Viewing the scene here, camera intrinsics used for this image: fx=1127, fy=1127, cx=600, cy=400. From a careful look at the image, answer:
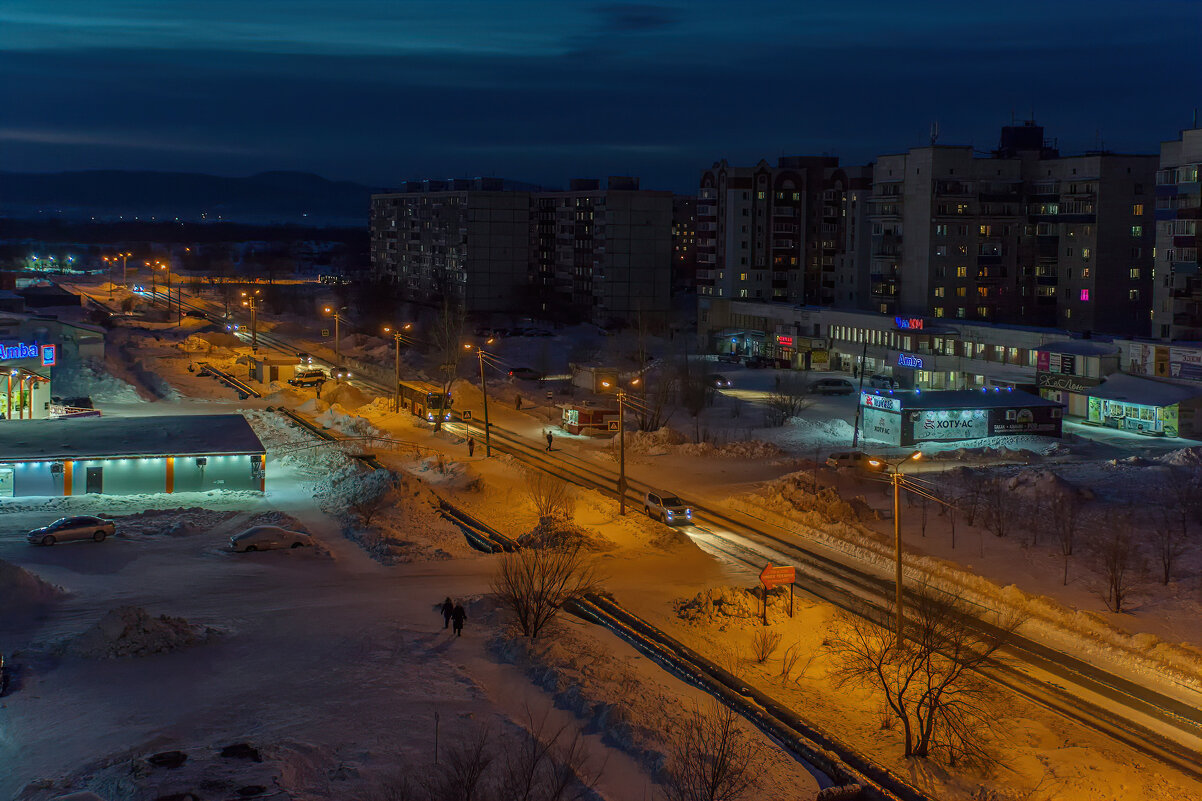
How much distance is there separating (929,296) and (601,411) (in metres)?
29.8

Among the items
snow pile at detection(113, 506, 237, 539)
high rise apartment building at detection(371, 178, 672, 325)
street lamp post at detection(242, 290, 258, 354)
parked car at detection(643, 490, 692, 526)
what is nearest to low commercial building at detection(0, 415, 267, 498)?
snow pile at detection(113, 506, 237, 539)

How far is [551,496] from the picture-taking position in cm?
3284

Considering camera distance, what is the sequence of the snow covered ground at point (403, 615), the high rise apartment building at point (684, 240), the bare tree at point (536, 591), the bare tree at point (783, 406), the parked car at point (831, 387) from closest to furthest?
the snow covered ground at point (403, 615)
the bare tree at point (536, 591)
the bare tree at point (783, 406)
the parked car at point (831, 387)
the high rise apartment building at point (684, 240)

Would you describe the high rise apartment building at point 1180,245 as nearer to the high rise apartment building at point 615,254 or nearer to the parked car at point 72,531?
the high rise apartment building at point 615,254

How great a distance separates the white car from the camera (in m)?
27.7

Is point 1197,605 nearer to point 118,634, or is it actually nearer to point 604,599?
point 604,599

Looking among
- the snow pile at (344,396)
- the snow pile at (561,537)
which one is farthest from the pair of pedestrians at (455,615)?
the snow pile at (344,396)

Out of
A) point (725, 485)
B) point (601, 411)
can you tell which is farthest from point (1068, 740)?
point (601, 411)

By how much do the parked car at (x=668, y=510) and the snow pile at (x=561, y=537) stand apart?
2.60 m

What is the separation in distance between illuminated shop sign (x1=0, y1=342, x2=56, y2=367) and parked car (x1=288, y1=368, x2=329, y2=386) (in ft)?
42.5

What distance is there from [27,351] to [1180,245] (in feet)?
166

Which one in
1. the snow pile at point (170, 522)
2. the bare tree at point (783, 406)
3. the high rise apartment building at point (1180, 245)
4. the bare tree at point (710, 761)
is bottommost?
the bare tree at point (710, 761)

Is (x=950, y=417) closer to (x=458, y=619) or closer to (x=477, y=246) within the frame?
(x=458, y=619)

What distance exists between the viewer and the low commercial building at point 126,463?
32.8 m
